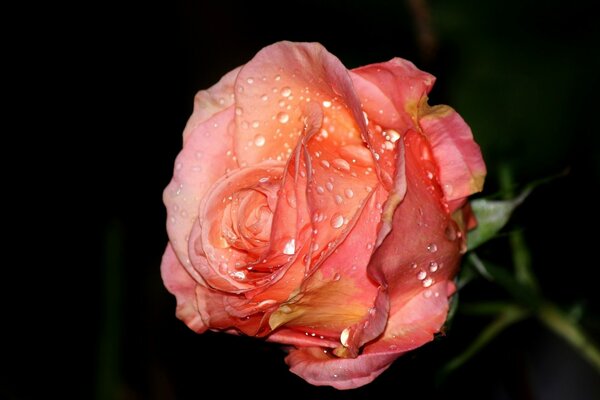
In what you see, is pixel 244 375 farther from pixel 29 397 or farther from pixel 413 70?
pixel 413 70

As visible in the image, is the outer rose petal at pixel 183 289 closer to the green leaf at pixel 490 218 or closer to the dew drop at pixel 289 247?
the dew drop at pixel 289 247

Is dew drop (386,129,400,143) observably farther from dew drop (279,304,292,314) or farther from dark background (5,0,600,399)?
dark background (5,0,600,399)

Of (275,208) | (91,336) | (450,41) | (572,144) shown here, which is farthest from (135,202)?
(275,208)

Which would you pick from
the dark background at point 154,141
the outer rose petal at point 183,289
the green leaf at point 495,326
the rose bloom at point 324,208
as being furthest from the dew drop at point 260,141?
the dark background at point 154,141

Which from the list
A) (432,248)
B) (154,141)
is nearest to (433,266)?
(432,248)

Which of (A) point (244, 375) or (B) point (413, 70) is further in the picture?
(A) point (244, 375)

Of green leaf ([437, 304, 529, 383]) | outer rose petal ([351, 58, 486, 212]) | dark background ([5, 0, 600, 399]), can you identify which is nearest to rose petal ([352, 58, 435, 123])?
outer rose petal ([351, 58, 486, 212])

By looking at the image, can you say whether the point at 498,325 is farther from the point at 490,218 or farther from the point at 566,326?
the point at 490,218
